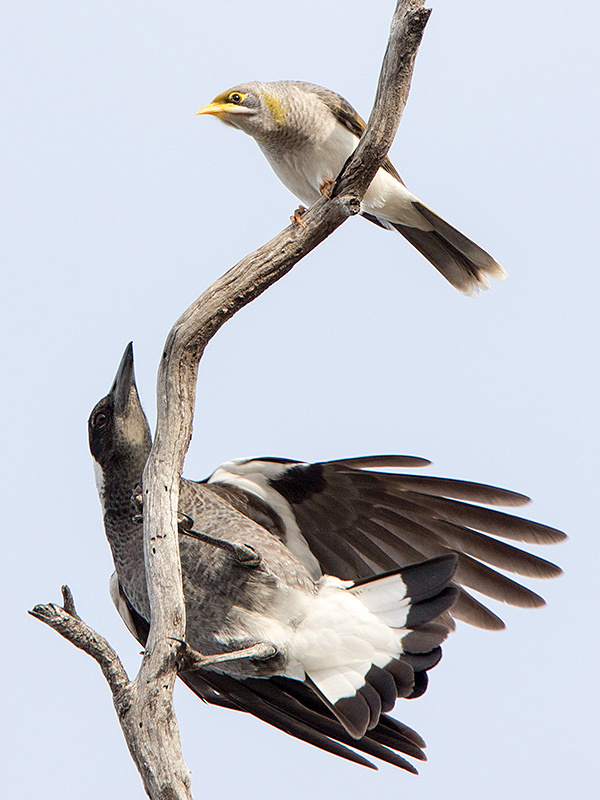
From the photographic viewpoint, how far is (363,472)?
484cm

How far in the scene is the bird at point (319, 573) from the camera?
4344 mm

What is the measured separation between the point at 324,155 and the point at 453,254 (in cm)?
103

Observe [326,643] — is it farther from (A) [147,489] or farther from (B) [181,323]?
(B) [181,323]

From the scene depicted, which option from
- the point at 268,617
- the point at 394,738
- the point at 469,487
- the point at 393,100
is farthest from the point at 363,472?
the point at 393,100

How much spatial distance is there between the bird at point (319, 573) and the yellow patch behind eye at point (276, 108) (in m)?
1.55

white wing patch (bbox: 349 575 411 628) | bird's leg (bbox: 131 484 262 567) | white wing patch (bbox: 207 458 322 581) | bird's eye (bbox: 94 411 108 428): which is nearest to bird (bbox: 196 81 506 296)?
white wing patch (bbox: 207 458 322 581)

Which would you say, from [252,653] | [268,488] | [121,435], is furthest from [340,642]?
[121,435]

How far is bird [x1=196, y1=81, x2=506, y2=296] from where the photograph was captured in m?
5.23

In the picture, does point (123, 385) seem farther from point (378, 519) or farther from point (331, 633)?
point (331, 633)

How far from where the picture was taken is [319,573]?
16.2 feet

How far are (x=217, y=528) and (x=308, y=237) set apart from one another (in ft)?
4.97

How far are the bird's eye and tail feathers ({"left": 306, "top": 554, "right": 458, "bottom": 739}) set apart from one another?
1.58m

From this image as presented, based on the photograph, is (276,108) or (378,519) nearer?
(378,519)

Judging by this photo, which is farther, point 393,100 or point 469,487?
point 469,487
